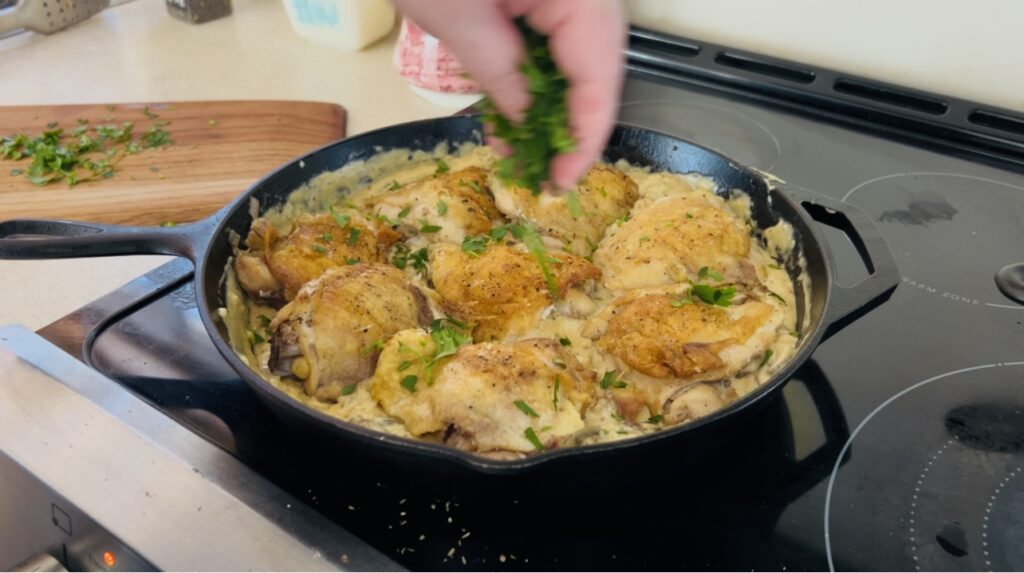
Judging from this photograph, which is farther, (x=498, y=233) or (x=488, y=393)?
(x=498, y=233)

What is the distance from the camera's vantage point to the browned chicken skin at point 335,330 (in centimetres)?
97

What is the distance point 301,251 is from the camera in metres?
1.13

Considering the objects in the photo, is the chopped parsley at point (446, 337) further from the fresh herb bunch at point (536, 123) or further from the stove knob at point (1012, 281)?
the stove knob at point (1012, 281)

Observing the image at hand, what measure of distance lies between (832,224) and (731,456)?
403 mm

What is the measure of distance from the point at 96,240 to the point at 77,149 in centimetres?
82

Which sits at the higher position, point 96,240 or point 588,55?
point 588,55

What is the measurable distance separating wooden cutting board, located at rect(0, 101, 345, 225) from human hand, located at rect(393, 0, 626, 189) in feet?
3.35

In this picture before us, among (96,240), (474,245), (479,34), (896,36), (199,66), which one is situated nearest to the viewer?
(479,34)

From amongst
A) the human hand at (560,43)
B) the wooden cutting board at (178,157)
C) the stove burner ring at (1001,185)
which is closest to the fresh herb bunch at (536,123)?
the human hand at (560,43)

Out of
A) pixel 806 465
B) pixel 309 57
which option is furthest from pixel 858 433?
pixel 309 57

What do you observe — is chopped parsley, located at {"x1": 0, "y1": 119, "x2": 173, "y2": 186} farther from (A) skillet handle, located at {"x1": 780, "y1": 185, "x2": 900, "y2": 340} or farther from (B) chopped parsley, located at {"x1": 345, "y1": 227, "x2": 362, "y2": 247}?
(A) skillet handle, located at {"x1": 780, "y1": 185, "x2": 900, "y2": 340}

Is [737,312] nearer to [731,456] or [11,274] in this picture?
[731,456]

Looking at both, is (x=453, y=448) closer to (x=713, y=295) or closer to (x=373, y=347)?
(x=373, y=347)

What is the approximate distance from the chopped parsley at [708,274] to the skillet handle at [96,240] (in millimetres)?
644
